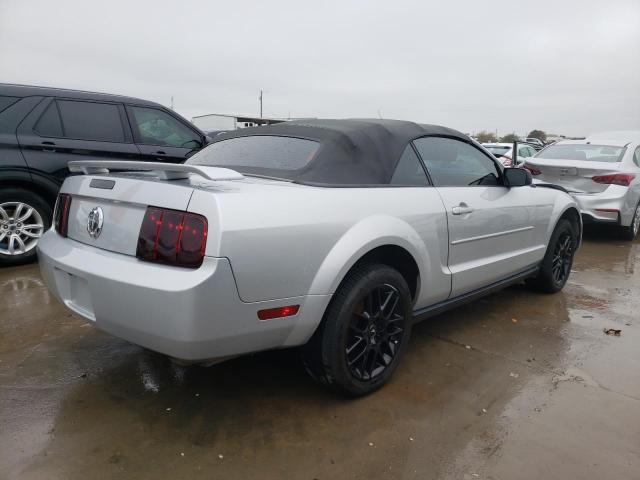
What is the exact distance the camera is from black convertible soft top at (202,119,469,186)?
2613 mm

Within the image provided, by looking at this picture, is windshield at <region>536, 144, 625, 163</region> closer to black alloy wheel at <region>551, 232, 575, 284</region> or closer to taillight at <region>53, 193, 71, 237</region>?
black alloy wheel at <region>551, 232, 575, 284</region>

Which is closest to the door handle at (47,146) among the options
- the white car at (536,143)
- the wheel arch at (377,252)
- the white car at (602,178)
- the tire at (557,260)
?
the wheel arch at (377,252)

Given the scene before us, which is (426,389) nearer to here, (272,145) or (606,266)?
(272,145)

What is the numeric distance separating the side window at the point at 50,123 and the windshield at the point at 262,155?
8.86ft

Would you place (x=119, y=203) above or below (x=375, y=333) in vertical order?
above

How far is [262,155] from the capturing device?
293 centimetres

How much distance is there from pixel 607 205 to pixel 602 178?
370 mm

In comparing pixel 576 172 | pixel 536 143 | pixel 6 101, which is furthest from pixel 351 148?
pixel 536 143

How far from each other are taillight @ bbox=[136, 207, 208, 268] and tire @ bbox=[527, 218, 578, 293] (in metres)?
3.36

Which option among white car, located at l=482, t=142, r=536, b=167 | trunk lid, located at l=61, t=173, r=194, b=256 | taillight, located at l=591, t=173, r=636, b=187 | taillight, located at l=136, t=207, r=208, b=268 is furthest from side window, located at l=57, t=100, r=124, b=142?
white car, located at l=482, t=142, r=536, b=167

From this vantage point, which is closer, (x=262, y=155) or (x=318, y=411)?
(x=318, y=411)

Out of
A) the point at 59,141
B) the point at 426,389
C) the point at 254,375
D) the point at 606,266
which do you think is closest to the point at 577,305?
the point at 606,266

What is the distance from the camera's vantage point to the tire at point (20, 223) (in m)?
4.95

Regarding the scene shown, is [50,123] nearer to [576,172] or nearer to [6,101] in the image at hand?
[6,101]
